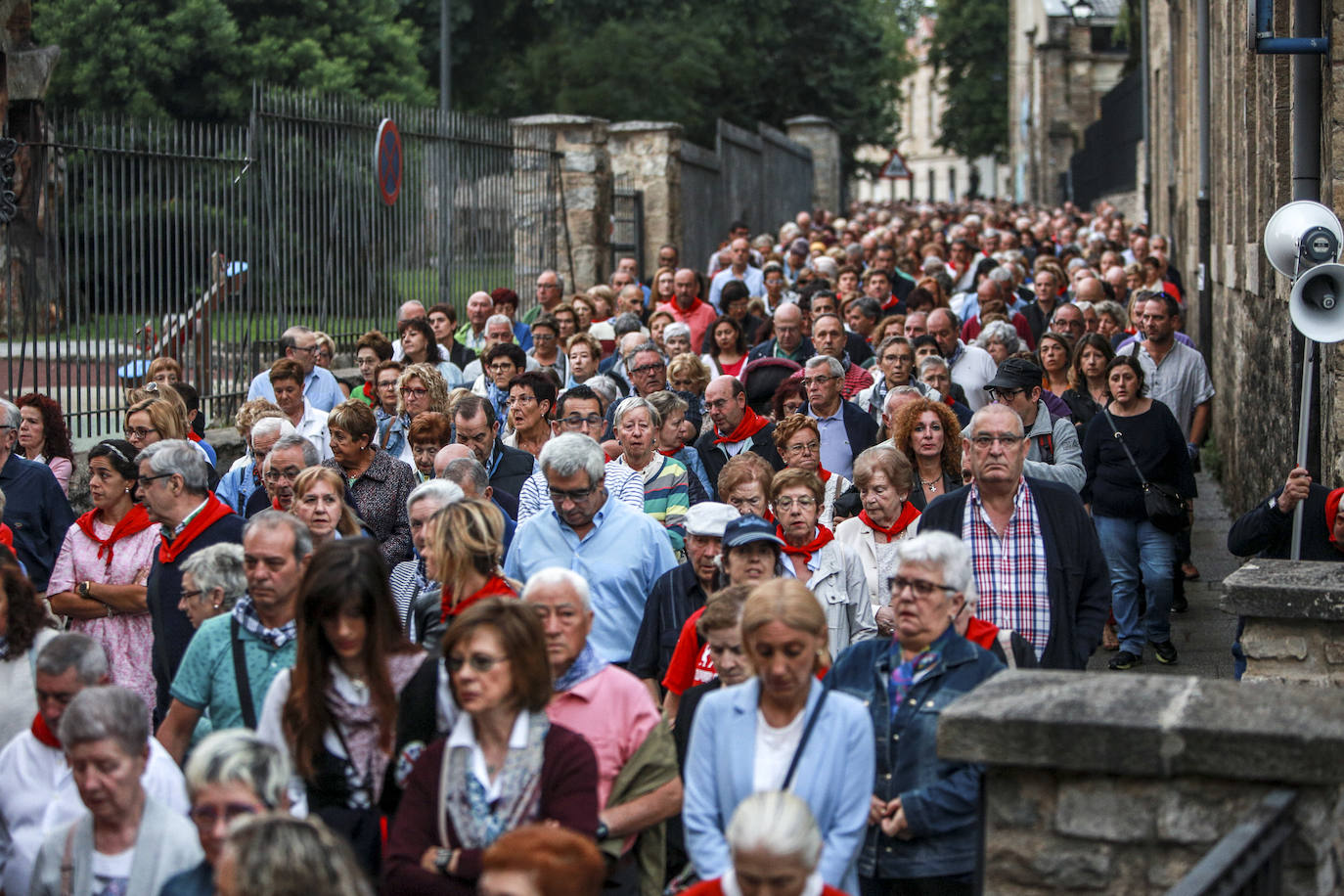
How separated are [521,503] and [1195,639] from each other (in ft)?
13.9

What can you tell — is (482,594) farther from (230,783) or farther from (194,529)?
(230,783)

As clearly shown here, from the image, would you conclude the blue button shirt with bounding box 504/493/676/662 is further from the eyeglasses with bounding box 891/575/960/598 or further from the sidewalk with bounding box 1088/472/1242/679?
the sidewalk with bounding box 1088/472/1242/679

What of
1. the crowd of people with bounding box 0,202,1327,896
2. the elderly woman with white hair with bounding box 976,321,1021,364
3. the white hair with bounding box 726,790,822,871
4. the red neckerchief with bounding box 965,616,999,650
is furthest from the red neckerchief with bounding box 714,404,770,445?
the white hair with bounding box 726,790,822,871

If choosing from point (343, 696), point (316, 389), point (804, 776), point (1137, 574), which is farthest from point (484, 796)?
point (316, 389)

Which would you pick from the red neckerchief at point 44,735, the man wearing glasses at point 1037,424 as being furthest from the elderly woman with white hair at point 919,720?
the man wearing glasses at point 1037,424

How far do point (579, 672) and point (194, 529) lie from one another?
7.00 feet

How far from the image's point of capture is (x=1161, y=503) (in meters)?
9.48

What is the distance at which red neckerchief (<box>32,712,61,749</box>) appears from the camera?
4992 millimetres

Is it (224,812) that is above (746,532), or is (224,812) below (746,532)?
below

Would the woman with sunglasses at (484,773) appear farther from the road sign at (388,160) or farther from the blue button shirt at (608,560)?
the road sign at (388,160)

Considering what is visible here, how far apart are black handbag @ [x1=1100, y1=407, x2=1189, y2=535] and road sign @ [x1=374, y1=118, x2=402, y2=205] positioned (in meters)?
7.06

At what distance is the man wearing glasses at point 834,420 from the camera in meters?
9.40

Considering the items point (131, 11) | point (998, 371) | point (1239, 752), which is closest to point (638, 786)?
point (1239, 752)

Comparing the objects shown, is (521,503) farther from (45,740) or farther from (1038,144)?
(1038,144)
